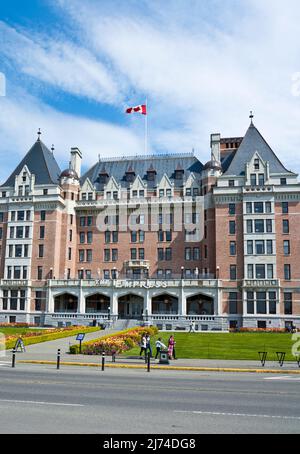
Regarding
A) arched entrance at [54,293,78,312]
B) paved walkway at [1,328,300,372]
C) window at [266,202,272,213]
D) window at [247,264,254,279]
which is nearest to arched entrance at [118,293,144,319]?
arched entrance at [54,293,78,312]

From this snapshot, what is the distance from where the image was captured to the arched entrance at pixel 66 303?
65.1 metres

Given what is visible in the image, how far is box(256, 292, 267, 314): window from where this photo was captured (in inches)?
2223

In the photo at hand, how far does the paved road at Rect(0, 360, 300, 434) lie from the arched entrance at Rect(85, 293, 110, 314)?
1737 inches

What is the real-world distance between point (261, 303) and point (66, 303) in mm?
28736

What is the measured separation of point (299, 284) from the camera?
185 feet

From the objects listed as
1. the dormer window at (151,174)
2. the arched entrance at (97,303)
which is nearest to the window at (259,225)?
the dormer window at (151,174)

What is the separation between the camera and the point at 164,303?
63.9 meters

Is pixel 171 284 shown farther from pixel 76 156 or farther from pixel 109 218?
pixel 76 156

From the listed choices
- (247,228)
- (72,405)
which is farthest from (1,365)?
(247,228)

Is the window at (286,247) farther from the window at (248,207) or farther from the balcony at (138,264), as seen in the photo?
the balcony at (138,264)

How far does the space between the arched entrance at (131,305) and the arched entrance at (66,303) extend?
6.89 metres

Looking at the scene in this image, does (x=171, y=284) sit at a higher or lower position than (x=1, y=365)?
higher

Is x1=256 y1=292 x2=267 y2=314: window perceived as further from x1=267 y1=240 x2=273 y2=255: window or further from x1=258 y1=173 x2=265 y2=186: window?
x1=258 y1=173 x2=265 y2=186: window

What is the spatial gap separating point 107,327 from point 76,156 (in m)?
31.1
